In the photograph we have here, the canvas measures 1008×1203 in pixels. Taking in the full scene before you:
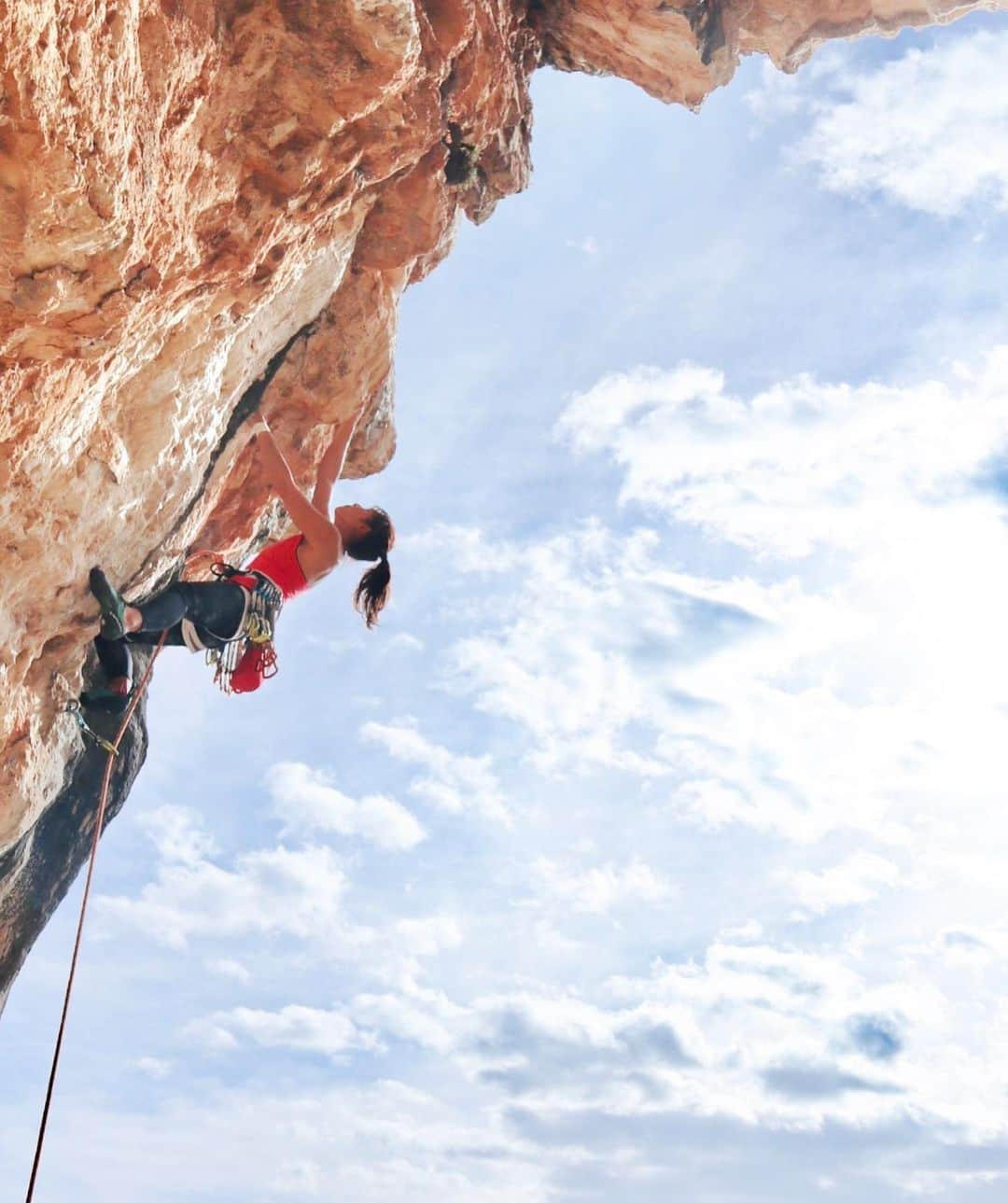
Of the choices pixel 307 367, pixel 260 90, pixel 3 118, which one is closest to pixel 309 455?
pixel 307 367

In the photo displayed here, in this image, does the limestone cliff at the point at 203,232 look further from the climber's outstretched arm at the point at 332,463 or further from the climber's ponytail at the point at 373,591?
the climber's ponytail at the point at 373,591

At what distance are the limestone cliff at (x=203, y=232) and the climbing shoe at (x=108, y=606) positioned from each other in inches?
4.7

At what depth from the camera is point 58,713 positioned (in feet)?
22.3

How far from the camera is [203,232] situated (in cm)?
535

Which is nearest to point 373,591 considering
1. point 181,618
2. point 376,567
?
point 376,567

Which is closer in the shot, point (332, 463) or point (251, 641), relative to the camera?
point (251, 641)

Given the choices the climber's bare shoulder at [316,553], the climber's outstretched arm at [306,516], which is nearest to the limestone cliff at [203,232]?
the climber's outstretched arm at [306,516]

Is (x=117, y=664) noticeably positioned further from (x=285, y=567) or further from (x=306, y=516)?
(x=306, y=516)

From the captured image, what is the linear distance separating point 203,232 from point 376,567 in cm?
264

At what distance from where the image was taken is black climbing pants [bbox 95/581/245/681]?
622cm

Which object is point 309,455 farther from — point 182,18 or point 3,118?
point 3,118

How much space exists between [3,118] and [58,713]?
4.06m

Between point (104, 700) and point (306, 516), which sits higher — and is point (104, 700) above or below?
below

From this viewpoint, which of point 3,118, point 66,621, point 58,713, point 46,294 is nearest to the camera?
point 3,118
